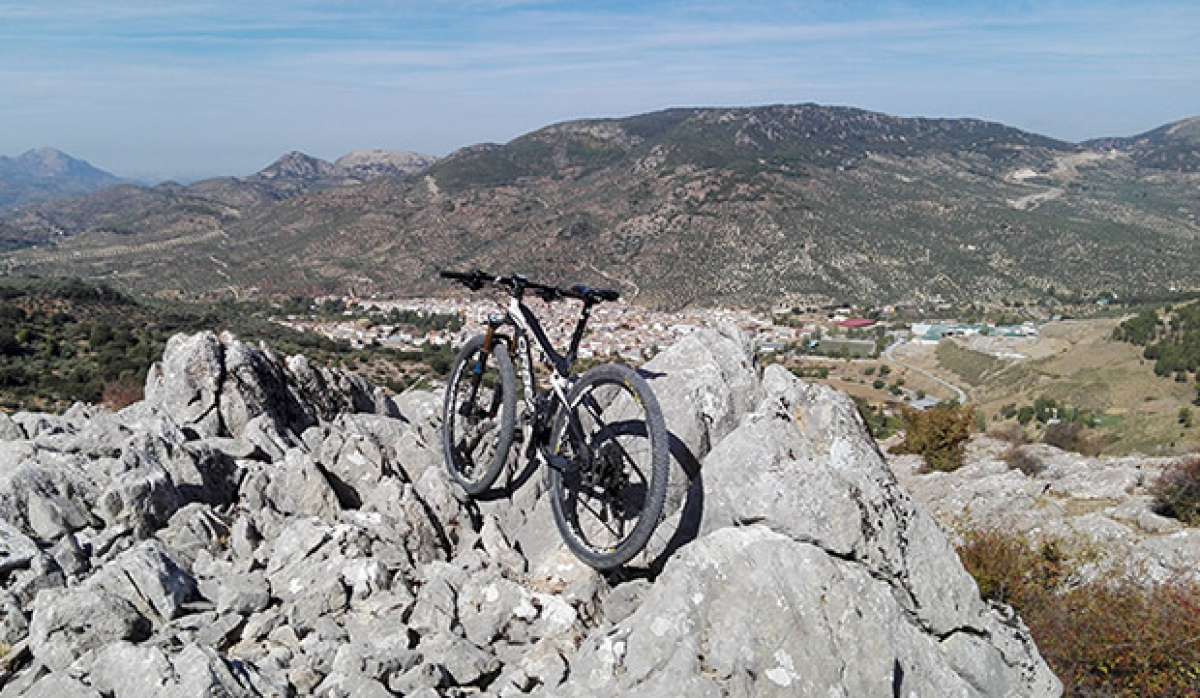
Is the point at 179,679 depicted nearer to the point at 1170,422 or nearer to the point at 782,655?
the point at 782,655

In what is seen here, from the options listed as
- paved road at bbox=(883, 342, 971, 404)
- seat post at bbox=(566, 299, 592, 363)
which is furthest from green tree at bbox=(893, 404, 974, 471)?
paved road at bbox=(883, 342, 971, 404)

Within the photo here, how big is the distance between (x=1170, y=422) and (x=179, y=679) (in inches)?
2506

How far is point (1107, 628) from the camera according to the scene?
Answer: 43.4 feet

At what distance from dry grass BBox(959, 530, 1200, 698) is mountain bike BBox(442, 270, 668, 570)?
780 centimetres

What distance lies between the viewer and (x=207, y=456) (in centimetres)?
908

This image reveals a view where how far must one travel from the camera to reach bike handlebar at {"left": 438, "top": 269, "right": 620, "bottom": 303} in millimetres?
8023

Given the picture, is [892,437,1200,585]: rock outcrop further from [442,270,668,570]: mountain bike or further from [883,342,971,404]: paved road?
[883,342,971,404]: paved road

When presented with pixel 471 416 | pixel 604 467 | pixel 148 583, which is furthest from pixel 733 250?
pixel 148 583

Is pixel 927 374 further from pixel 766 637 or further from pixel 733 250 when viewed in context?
pixel 766 637

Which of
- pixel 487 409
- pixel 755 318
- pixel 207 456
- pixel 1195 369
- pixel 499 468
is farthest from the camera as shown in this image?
pixel 755 318

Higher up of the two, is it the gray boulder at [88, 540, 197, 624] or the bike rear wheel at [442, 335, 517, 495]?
the bike rear wheel at [442, 335, 517, 495]

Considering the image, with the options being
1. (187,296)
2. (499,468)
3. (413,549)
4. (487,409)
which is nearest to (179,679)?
(413,549)

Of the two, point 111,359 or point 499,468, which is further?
point 111,359

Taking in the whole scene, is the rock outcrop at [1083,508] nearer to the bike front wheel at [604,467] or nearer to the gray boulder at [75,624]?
the bike front wheel at [604,467]
